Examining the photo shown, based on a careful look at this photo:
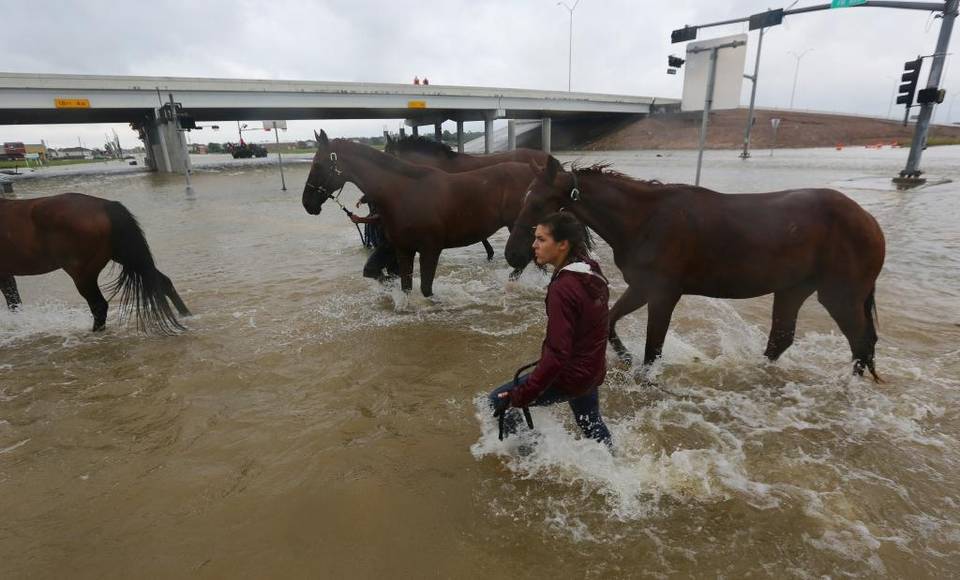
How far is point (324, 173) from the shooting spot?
5.95 metres

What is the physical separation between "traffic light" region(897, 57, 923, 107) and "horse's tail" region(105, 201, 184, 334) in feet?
65.8

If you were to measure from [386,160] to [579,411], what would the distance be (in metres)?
4.24

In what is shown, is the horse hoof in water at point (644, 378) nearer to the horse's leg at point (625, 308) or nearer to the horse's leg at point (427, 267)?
the horse's leg at point (625, 308)

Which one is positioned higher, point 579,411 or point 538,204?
point 538,204

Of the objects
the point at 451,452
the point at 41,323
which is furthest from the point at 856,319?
the point at 41,323

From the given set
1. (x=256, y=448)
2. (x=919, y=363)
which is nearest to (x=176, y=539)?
(x=256, y=448)

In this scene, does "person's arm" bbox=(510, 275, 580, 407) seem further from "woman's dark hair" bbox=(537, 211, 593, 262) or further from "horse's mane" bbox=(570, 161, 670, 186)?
"horse's mane" bbox=(570, 161, 670, 186)

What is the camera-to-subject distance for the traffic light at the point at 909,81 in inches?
545

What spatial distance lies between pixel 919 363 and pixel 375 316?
223 inches

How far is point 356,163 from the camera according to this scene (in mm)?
5758

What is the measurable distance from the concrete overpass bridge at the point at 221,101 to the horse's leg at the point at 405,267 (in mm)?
18842

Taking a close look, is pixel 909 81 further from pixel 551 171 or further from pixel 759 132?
pixel 759 132

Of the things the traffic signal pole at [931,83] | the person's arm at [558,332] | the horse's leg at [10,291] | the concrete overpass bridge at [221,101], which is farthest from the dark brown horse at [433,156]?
the concrete overpass bridge at [221,101]

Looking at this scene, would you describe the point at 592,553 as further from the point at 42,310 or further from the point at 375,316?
the point at 42,310
